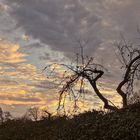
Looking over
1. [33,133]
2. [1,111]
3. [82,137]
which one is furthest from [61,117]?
[1,111]

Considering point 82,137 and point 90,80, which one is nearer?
point 82,137

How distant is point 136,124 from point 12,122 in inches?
845

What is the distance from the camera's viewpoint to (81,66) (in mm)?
31469

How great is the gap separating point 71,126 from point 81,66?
5.51 meters

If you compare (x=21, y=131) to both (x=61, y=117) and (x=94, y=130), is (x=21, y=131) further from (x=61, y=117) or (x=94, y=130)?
(x=94, y=130)

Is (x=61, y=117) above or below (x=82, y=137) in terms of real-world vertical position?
above

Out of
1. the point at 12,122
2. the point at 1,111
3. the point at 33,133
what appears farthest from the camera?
the point at 1,111

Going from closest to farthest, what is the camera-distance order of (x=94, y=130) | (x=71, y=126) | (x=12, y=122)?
1. (x=94, y=130)
2. (x=71, y=126)
3. (x=12, y=122)

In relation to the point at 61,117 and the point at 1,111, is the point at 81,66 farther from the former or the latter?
the point at 1,111

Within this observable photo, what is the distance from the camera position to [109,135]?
72.7 feet

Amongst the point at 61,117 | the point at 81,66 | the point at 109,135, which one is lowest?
the point at 109,135

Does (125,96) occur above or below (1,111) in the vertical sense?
below

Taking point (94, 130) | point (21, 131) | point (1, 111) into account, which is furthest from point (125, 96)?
point (1, 111)

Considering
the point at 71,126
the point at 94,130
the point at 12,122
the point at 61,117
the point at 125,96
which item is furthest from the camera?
the point at 12,122
